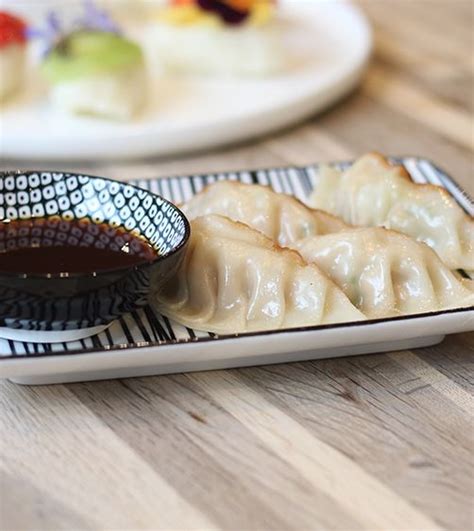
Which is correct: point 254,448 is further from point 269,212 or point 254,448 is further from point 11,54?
point 11,54

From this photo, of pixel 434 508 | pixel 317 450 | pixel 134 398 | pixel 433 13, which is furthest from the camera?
pixel 433 13

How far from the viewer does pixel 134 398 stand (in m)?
1.61

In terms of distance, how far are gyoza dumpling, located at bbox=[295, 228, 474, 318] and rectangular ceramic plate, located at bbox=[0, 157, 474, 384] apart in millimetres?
71

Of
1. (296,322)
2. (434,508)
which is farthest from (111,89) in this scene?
(434,508)

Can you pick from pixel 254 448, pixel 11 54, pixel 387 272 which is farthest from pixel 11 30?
pixel 254 448

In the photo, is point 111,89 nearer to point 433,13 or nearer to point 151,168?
point 151,168

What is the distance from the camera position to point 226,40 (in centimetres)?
327

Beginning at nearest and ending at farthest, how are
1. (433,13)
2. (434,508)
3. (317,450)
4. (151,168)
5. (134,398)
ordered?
(434,508) < (317,450) < (134,398) < (151,168) < (433,13)

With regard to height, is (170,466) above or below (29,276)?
below

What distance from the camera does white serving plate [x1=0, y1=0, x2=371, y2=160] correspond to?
2.72 m

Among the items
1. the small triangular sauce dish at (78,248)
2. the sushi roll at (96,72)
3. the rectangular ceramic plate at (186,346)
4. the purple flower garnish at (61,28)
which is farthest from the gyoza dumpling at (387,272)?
the purple flower garnish at (61,28)

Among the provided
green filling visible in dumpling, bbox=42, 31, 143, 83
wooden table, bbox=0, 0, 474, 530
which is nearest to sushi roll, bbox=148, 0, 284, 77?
green filling visible in dumpling, bbox=42, 31, 143, 83

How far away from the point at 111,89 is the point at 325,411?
155cm

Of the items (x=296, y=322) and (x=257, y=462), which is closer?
(x=257, y=462)
